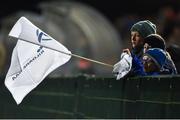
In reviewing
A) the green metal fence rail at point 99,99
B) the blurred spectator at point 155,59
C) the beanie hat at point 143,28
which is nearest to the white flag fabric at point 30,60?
the green metal fence rail at point 99,99

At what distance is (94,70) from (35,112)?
32.1ft

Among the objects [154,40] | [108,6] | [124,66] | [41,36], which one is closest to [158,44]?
[154,40]

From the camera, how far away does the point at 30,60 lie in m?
11.1

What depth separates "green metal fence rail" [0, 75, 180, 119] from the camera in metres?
9.37

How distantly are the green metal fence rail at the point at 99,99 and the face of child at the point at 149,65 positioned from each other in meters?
0.20

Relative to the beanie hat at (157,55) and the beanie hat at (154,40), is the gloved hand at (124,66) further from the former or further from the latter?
the beanie hat at (154,40)

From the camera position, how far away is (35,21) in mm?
23188

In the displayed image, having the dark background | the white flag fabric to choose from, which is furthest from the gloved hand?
the dark background

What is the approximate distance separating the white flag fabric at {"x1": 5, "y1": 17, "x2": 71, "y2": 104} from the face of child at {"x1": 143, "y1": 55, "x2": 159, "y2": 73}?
1.31 meters

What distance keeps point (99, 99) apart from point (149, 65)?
1168 mm

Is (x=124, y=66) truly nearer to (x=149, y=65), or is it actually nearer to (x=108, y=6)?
(x=149, y=65)

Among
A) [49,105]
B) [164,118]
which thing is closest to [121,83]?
[164,118]

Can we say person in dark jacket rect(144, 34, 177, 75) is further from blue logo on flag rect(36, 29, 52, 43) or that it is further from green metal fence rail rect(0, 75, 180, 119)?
blue logo on flag rect(36, 29, 52, 43)

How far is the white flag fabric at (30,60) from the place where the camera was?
10969 millimetres
